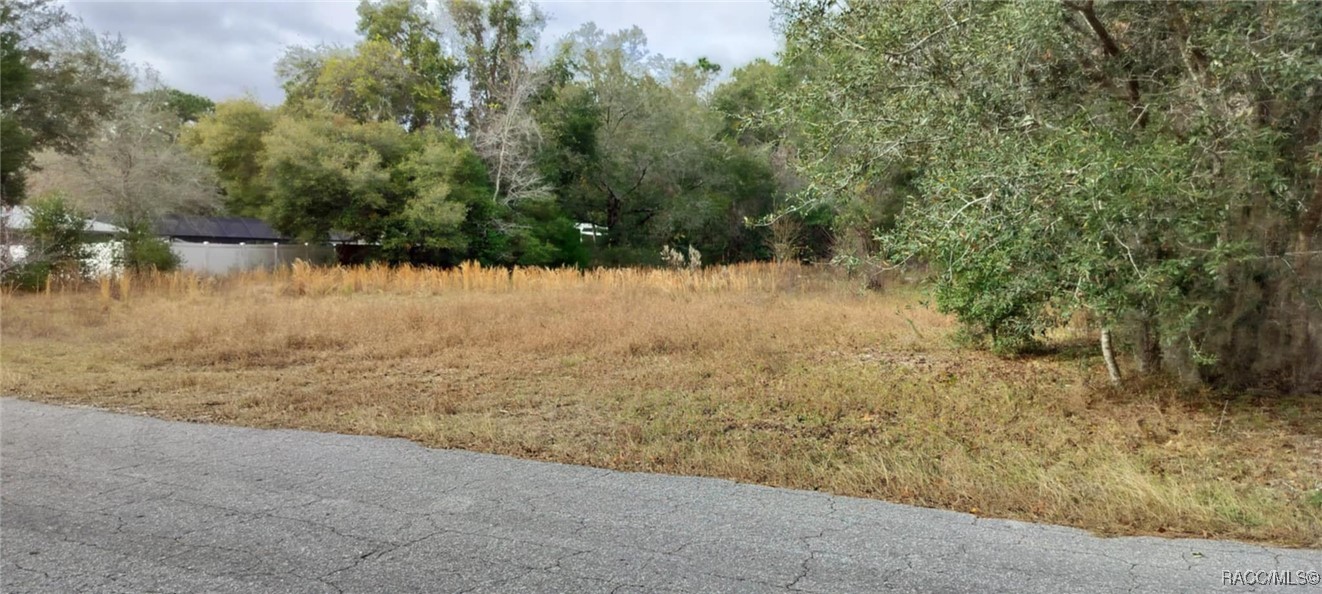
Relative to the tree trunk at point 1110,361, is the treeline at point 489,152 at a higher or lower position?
higher

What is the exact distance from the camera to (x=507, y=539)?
4.38 meters

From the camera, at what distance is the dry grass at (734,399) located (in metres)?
5.37

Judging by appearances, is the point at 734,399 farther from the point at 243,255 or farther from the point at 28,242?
the point at 243,255

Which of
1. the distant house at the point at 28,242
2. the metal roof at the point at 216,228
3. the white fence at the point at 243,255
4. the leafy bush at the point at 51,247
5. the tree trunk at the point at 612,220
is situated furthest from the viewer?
the tree trunk at the point at 612,220

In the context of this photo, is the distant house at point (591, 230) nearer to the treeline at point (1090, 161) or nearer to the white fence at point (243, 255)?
the white fence at point (243, 255)

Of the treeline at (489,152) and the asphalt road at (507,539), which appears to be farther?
the treeline at (489,152)

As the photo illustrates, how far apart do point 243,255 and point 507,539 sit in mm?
28465

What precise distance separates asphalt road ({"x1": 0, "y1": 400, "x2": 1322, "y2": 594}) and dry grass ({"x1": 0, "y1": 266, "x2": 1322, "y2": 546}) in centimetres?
47

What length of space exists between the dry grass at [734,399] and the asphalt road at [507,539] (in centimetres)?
47

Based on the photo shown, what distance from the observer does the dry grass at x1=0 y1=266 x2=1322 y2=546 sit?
5.37m

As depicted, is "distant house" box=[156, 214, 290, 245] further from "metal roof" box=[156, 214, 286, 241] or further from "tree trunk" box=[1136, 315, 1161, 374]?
"tree trunk" box=[1136, 315, 1161, 374]

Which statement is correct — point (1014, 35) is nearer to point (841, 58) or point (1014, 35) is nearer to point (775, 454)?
point (841, 58)

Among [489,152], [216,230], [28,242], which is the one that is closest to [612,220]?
[489,152]

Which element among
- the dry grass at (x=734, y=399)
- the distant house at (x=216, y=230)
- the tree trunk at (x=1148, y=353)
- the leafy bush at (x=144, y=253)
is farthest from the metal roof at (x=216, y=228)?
the tree trunk at (x=1148, y=353)
